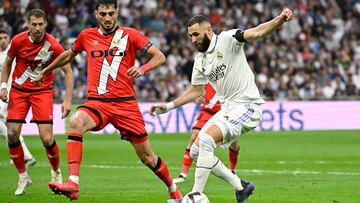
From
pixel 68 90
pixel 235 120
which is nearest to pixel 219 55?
pixel 235 120

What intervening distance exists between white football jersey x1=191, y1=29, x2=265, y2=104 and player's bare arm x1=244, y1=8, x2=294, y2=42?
0.34 metres

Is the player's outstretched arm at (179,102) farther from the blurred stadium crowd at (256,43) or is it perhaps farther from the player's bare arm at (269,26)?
the blurred stadium crowd at (256,43)

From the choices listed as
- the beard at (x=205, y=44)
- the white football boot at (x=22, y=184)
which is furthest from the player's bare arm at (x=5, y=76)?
the beard at (x=205, y=44)

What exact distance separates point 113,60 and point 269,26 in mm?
2162

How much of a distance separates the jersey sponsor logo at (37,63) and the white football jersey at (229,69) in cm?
313

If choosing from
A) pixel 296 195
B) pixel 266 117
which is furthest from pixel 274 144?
pixel 296 195

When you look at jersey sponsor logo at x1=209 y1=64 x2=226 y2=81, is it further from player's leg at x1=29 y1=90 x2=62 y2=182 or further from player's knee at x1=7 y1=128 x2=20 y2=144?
player's knee at x1=7 y1=128 x2=20 y2=144

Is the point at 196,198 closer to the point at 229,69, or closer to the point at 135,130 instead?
the point at 135,130

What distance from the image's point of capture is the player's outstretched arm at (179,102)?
11.4 metres

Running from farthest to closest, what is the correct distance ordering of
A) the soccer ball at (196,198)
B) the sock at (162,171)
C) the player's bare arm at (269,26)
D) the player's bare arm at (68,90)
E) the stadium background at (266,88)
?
1. the stadium background at (266,88)
2. the player's bare arm at (68,90)
3. the sock at (162,171)
4. the soccer ball at (196,198)
5. the player's bare arm at (269,26)

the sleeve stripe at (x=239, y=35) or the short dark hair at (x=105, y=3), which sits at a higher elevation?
the short dark hair at (x=105, y=3)

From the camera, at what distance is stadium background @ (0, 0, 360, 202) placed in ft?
51.0

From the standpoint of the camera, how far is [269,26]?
10.3 m

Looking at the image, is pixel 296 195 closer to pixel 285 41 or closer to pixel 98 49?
pixel 98 49
